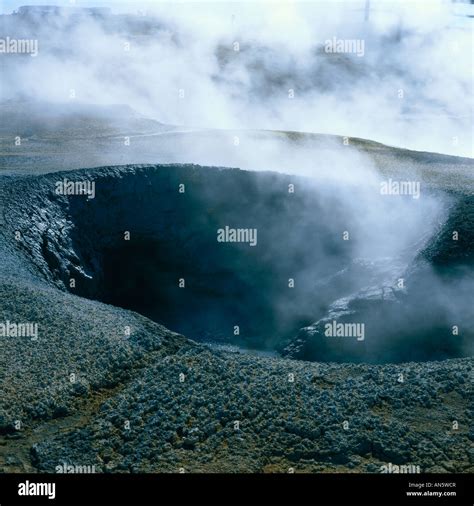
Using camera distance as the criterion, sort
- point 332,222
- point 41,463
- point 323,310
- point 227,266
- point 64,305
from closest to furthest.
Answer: point 41,463 → point 64,305 → point 323,310 → point 332,222 → point 227,266

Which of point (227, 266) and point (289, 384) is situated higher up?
point (227, 266)

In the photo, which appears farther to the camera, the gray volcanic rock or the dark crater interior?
the dark crater interior

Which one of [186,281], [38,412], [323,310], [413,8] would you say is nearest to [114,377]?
[38,412]

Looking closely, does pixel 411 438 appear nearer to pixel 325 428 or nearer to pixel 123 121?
pixel 325 428

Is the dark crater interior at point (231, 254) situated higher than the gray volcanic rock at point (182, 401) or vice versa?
the dark crater interior at point (231, 254)

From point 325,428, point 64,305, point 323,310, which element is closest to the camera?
point 325,428

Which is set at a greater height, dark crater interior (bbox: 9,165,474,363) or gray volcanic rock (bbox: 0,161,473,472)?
dark crater interior (bbox: 9,165,474,363)

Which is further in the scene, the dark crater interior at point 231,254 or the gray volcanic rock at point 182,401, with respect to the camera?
the dark crater interior at point 231,254

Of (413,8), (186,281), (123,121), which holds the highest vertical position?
(413,8)

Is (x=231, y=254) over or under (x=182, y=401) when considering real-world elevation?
over

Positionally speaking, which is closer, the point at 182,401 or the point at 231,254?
the point at 182,401

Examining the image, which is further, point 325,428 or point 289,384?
point 289,384
